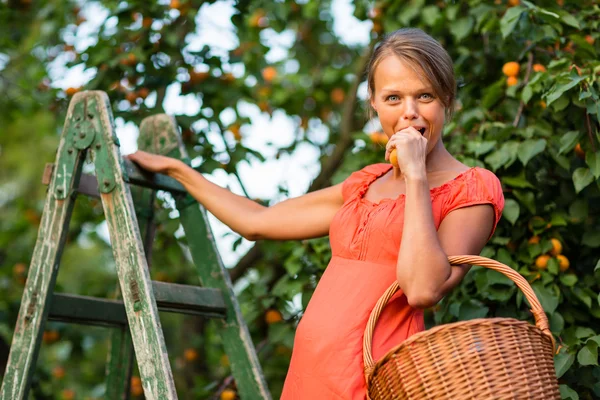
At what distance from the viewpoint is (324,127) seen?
489 centimetres

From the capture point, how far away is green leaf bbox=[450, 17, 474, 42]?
282 centimetres

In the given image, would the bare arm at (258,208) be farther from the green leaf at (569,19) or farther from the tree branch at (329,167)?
the tree branch at (329,167)

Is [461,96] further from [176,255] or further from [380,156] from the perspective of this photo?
[176,255]

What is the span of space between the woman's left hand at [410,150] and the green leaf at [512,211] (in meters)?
0.81

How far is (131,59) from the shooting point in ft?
10.2

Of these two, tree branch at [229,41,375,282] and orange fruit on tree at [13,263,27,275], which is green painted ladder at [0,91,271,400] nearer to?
tree branch at [229,41,375,282]

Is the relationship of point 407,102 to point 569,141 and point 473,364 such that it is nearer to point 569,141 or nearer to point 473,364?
point 473,364

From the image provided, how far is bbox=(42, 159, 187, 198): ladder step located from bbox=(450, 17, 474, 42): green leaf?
4.06 feet

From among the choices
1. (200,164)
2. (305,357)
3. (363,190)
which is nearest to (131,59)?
(200,164)

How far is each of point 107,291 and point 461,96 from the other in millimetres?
1974

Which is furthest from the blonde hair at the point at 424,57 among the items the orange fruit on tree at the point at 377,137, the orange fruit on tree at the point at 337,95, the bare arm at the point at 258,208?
the orange fruit on tree at the point at 337,95

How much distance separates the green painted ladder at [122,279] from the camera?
74.7 inches

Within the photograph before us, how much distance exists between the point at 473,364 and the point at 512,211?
1.05 meters

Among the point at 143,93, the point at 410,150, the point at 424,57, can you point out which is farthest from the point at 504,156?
the point at 143,93
